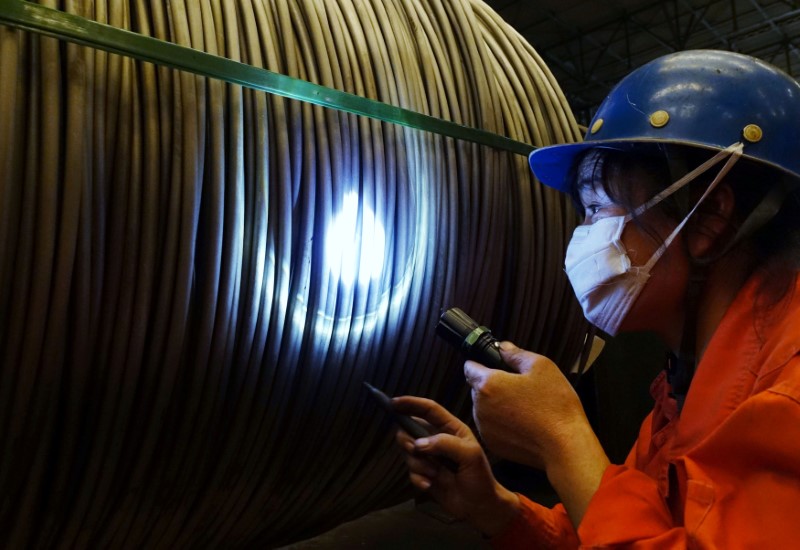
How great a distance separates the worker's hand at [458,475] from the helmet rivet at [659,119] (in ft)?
1.82

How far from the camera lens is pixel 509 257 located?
1.36 metres

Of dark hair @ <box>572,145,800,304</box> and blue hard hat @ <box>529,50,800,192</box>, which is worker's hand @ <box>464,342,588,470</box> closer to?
dark hair @ <box>572,145,800,304</box>

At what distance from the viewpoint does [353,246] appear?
1.10m

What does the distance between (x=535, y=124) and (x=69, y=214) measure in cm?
99

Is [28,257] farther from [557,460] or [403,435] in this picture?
[557,460]

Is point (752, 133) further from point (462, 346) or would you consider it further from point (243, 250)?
point (243, 250)

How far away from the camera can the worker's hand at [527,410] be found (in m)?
0.97

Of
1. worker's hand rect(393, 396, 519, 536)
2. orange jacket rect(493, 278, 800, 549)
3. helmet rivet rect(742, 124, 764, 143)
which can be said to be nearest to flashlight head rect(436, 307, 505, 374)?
worker's hand rect(393, 396, 519, 536)

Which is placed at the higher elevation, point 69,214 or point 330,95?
point 330,95

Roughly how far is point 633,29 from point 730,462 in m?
7.48

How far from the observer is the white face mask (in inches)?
36.2

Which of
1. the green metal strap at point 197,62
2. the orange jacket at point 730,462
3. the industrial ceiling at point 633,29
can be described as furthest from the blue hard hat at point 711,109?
the industrial ceiling at point 633,29

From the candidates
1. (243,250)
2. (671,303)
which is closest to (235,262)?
(243,250)

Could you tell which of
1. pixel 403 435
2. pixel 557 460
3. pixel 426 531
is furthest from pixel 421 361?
pixel 426 531
